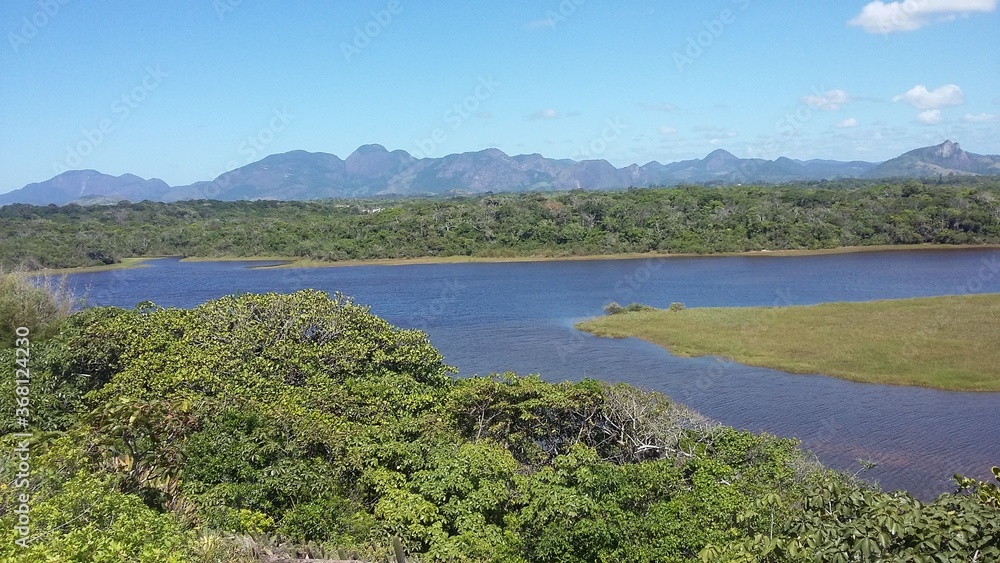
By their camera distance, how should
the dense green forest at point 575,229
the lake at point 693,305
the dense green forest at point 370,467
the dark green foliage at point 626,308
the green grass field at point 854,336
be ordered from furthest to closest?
the dense green forest at point 575,229, the dark green foliage at point 626,308, the green grass field at point 854,336, the lake at point 693,305, the dense green forest at point 370,467

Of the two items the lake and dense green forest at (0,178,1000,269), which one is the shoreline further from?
the lake

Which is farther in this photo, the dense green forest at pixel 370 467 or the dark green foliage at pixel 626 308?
the dark green foliage at pixel 626 308

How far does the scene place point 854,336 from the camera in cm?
3722

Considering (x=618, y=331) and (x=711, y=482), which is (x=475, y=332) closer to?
(x=618, y=331)

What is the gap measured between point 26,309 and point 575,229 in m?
75.1

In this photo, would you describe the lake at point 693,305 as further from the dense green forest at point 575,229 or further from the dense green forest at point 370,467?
the dense green forest at point 370,467

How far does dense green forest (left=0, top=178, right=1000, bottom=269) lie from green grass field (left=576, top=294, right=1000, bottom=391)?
42648mm

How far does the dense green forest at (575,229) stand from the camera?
282 feet

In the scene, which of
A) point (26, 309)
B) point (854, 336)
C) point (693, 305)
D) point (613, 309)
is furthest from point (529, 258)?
point (26, 309)

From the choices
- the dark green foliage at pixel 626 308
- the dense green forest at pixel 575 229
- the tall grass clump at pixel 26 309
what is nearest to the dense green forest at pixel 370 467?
the tall grass clump at pixel 26 309

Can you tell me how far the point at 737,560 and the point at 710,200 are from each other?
10145 centimetres

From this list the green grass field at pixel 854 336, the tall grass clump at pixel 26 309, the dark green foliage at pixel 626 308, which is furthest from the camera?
the dark green foliage at pixel 626 308

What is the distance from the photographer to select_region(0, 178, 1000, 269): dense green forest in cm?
8606

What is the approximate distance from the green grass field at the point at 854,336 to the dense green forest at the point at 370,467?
59.9 ft
